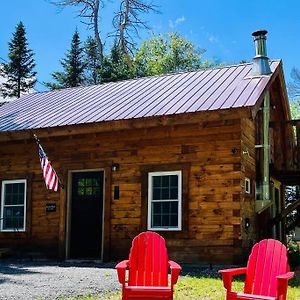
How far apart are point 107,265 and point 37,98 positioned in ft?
26.4

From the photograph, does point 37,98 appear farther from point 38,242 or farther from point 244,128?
point 244,128

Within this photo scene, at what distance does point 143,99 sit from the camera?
13.7m

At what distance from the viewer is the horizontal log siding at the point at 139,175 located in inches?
451

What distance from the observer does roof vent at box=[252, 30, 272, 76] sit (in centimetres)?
1348

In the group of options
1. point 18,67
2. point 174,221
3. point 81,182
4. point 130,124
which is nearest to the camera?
point 174,221

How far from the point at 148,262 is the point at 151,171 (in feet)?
18.1

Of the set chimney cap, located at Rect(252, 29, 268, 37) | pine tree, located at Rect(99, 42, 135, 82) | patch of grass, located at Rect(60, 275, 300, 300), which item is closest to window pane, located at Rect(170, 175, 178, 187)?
patch of grass, located at Rect(60, 275, 300, 300)

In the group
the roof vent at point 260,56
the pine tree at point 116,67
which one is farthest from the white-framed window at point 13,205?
the pine tree at point 116,67

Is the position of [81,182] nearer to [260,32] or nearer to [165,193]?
[165,193]

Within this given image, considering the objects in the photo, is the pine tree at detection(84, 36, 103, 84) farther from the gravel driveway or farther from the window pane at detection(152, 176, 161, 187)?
the gravel driveway

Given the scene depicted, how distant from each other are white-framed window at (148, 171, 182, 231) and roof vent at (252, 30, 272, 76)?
11.9ft

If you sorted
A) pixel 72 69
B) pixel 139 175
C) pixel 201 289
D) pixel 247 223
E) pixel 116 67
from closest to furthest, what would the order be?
1. pixel 201 289
2. pixel 247 223
3. pixel 139 175
4. pixel 116 67
5. pixel 72 69

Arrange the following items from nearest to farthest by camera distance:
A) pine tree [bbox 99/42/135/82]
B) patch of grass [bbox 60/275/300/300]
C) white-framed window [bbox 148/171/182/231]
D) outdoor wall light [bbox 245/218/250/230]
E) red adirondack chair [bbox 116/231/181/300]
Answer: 1. red adirondack chair [bbox 116/231/181/300]
2. patch of grass [bbox 60/275/300/300]
3. outdoor wall light [bbox 245/218/250/230]
4. white-framed window [bbox 148/171/182/231]
5. pine tree [bbox 99/42/135/82]

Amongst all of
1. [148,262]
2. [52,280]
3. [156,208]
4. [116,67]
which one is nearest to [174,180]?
[156,208]
